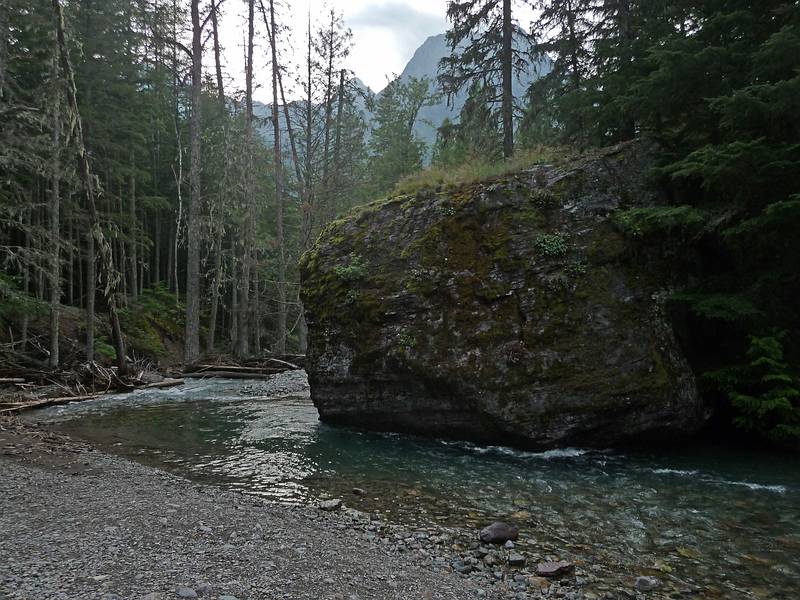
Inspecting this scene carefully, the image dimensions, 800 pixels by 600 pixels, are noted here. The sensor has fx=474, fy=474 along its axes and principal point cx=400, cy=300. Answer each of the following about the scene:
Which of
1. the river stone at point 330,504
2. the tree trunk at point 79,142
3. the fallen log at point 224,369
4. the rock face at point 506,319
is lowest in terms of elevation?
the river stone at point 330,504

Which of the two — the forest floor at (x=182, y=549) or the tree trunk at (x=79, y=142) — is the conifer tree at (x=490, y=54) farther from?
the forest floor at (x=182, y=549)

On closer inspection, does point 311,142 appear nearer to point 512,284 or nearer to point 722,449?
point 512,284

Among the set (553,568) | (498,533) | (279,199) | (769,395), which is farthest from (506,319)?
(279,199)

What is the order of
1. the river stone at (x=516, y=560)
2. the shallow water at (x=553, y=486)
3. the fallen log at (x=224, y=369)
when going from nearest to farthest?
the river stone at (x=516, y=560), the shallow water at (x=553, y=486), the fallen log at (x=224, y=369)

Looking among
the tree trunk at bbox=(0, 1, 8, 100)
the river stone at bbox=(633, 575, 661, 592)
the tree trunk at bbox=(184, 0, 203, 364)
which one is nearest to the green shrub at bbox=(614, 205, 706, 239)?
the river stone at bbox=(633, 575, 661, 592)

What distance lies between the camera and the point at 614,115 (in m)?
10.7

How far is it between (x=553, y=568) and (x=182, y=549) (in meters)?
3.19

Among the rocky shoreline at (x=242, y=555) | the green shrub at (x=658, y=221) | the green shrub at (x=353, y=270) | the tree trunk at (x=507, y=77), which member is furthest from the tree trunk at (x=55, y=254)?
the green shrub at (x=658, y=221)

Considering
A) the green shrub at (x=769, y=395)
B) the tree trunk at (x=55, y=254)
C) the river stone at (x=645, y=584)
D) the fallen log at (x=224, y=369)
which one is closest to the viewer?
the river stone at (x=645, y=584)

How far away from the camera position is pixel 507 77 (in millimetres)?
16188

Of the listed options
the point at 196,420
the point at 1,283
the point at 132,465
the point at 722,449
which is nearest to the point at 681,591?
the point at 722,449

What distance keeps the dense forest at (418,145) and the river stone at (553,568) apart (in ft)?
16.7

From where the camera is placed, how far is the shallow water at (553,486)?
4422 millimetres

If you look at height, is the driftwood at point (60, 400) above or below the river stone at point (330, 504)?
above
